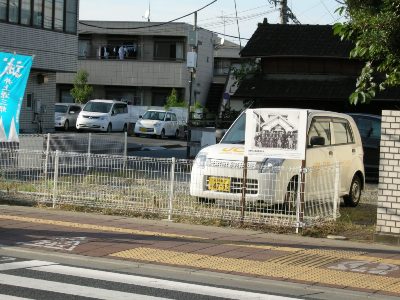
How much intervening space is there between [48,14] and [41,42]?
1554mm

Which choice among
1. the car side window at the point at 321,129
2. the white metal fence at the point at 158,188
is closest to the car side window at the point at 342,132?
the car side window at the point at 321,129

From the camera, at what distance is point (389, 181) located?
1078cm

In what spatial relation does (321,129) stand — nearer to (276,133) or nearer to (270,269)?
(276,133)

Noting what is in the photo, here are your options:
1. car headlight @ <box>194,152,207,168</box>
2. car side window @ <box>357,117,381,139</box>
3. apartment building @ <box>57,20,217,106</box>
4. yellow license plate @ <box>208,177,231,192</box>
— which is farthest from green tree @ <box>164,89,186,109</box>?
yellow license plate @ <box>208,177,231,192</box>

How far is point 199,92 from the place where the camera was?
55.2m

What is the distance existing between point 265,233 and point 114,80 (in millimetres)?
41786

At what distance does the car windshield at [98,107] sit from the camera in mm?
41138

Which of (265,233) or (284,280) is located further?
(265,233)

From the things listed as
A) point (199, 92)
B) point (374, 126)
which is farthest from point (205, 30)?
point (374, 126)

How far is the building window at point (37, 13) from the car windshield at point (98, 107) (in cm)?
878

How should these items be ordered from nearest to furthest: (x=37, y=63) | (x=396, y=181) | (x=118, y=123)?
1. (x=396, y=181)
2. (x=37, y=63)
3. (x=118, y=123)

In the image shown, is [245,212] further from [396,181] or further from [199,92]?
[199,92]

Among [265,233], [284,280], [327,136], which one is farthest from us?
[327,136]

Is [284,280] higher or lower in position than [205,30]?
lower
